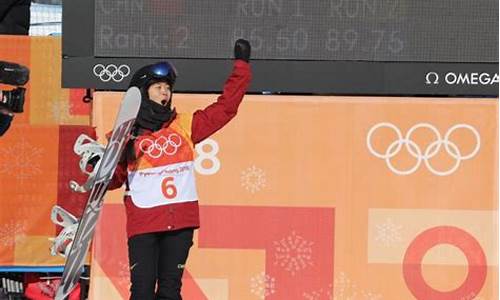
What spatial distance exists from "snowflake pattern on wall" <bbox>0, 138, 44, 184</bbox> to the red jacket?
8.27 feet

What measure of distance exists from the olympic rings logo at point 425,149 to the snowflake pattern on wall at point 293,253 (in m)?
0.65

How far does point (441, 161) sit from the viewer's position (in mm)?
5828

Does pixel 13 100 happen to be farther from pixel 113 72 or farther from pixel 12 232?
pixel 12 232

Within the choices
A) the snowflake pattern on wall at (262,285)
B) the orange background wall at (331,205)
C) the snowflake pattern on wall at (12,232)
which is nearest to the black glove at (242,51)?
the orange background wall at (331,205)

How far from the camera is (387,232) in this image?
19.0 feet

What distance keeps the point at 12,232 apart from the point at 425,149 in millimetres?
3251

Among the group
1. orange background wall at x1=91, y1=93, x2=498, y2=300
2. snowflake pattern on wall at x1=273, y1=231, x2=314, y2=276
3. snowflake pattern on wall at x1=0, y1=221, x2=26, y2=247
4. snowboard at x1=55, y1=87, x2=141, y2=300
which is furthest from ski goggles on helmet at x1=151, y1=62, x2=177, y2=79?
snowflake pattern on wall at x1=0, y1=221, x2=26, y2=247

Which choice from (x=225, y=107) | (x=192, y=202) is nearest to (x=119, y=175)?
(x=192, y=202)

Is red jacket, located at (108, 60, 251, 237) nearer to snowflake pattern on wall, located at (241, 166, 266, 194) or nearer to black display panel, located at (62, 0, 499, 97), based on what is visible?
→ black display panel, located at (62, 0, 499, 97)

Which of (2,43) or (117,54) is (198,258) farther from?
(2,43)

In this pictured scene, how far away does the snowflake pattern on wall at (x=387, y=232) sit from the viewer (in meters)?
5.79

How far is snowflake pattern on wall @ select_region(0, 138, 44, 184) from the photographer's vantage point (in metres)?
7.45

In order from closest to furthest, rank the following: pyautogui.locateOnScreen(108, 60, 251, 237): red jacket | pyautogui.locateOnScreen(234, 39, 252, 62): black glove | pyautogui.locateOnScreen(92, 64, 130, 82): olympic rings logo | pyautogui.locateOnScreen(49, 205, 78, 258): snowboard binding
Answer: pyautogui.locateOnScreen(108, 60, 251, 237): red jacket, pyautogui.locateOnScreen(234, 39, 252, 62): black glove, pyautogui.locateOnScreen(49, 205, 78, 258): snowboard binding, pyautogui.locateOnScreen(92, 64, 130, 82): olympic rings logo

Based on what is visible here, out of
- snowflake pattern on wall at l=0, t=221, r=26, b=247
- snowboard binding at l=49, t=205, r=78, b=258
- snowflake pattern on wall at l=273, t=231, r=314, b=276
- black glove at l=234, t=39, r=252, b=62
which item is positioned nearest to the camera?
black glove at l=234, t=39, r=252, b=62
